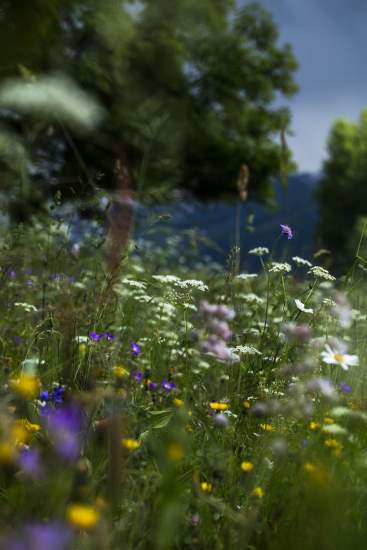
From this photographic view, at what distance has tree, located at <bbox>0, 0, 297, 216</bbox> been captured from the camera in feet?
50.9

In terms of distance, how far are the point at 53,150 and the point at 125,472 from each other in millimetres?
17292

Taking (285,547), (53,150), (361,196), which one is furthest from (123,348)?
(361,196)

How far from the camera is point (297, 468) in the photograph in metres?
1.58

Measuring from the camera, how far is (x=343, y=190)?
130 feet

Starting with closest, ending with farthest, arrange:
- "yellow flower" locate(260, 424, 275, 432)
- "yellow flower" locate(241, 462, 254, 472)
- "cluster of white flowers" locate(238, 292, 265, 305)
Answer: "yellow flower" locate(241, 462, 254, 472), "yellow flower" locate(260, 424, 275, 432), "cluster of white flowers" locate(238, 292, 265, 305)

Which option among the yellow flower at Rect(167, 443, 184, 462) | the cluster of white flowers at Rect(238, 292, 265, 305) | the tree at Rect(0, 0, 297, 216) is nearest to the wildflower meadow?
the yellow flower at Rect(167, 443, 184, 462)

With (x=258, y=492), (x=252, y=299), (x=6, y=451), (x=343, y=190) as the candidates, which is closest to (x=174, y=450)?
(x=6, y=451)

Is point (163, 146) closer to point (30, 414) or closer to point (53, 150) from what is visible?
point (53, 150)

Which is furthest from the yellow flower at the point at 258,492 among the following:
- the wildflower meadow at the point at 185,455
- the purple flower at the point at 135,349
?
the purple flower at the point at 135,349

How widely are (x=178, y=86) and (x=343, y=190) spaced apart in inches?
908

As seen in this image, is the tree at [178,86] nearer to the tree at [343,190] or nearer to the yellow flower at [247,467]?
the yellow flower at [247,467]

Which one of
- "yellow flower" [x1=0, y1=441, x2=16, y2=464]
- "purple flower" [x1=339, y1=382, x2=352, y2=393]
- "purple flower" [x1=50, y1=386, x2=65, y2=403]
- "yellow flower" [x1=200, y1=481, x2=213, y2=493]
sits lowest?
"yellow flower" [x1=200, y1=481, x2=213, y2=493]

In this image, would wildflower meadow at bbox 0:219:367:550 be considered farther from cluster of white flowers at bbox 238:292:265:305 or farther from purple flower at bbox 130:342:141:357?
cluster of white flowers at bbox 238:292:265:305

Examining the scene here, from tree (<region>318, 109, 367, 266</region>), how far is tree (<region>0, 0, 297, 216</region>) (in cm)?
1762
